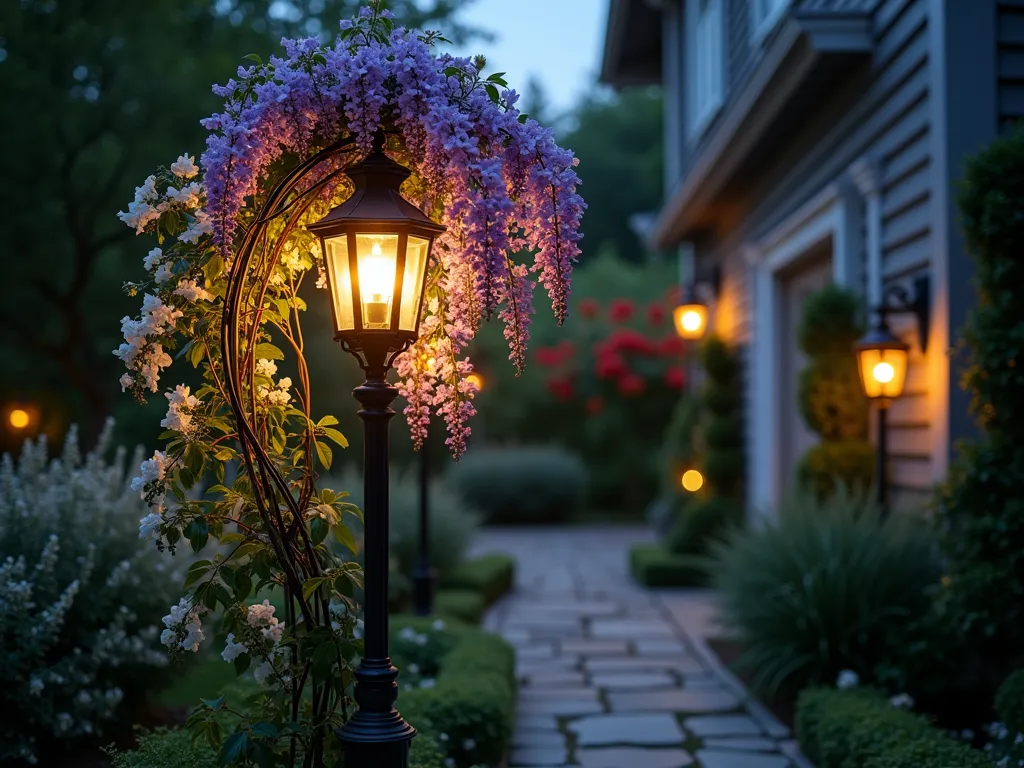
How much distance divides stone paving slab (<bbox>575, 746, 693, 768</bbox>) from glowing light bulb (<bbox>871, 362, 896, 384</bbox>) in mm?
2085

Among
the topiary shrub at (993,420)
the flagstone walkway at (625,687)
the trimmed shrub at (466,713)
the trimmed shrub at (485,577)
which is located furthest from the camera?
the trimmed shrub at (485,577)

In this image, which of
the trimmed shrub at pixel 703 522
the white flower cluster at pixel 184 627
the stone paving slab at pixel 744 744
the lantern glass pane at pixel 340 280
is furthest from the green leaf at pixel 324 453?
the trimmed shrub at pixel 703 522

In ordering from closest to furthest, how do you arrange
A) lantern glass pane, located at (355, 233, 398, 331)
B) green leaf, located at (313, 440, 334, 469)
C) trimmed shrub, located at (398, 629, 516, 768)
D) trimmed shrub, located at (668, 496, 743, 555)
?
1. lantern glass pane, located at (355, 233, 398, 331)
2. green leaf, located at (313, 440, 334, 469)
3. trimmed shrub, located at (398, 629, 516, 768)
4. trimmed shrub, located at (668, 496, 743, 555)

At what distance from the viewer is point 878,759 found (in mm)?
3379

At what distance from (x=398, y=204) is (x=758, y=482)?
23.4 feet

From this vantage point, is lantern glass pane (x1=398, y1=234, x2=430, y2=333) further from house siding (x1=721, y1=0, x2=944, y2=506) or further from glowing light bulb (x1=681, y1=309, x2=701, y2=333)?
glowing light bulb (x1=681, y1=309, x2=701, y2=333)

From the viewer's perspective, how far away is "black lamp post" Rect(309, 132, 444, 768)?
2.68m

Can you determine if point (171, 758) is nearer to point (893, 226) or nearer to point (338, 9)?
point (893, 226)

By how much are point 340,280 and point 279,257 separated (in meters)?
0.37

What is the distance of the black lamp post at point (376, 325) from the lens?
2.68 metres

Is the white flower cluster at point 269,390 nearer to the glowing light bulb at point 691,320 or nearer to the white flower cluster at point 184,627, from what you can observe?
the white flower cluster at point 184,627

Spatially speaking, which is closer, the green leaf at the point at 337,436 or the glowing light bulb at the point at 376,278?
the glowing light bulb at the point at 376,278

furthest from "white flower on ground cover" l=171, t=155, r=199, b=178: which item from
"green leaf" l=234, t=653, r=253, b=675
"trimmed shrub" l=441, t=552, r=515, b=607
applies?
"trimmed shrub" l=441, t=552, r=515, b=607

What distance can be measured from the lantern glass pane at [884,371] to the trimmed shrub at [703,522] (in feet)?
14.6
